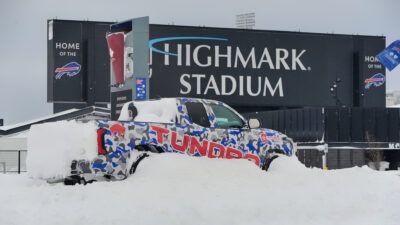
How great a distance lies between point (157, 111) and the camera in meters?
12.8

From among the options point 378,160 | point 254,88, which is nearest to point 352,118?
point 378,160

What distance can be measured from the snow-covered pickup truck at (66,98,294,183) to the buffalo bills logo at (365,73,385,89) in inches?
2137

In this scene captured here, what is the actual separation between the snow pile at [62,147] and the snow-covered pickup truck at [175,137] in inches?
5.1

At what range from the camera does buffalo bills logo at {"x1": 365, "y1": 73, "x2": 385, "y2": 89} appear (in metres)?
65.9

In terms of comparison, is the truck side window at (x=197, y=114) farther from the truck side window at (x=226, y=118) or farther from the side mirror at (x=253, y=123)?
the side mirror at (x=253, y=123)

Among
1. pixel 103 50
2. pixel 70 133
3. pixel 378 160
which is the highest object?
pixel 103 50

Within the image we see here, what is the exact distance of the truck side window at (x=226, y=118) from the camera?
522 inches

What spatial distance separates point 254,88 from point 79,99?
1771cm

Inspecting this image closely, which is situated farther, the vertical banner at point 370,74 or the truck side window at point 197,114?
the vertical banner at point 370,74

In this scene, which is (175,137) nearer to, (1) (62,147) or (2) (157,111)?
(2) (157,111)

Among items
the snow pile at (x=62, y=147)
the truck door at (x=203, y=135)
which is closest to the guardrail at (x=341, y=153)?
the truck door at (x=203, y=135)

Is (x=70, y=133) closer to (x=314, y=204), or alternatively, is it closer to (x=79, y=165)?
(x=79, y=165)

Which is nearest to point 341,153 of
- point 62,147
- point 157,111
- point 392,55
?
point 392,55

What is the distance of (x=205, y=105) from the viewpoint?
13.0m
